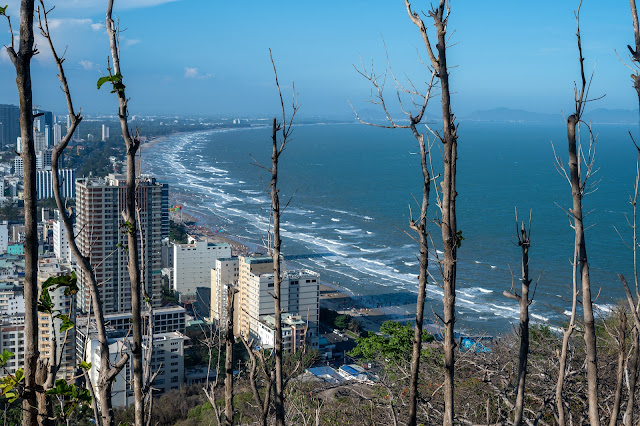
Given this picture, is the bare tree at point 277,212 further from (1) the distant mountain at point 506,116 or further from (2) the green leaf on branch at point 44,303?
(1) the distant mountain at point 506,116

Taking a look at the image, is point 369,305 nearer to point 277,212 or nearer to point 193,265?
point 193,265

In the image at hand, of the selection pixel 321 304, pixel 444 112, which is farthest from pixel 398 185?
pixel 444 112

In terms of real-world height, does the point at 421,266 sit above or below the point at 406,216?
above

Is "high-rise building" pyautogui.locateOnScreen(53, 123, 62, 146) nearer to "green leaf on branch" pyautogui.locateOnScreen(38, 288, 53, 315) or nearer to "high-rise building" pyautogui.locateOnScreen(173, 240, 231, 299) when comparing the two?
"high-rise building" pyautogui.locateOnScreen(173, 240, 231, 299)

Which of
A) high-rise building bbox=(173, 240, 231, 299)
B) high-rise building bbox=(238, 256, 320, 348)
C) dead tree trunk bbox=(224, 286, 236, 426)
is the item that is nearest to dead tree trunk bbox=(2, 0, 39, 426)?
dead tree trunk bbox=(224, 286, 236, 426)

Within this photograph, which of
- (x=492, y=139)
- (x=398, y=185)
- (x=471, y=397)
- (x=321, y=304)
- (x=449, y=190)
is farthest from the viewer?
(x=492, y=139)

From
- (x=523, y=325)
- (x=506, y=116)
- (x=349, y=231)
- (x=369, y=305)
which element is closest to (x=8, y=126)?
(x=349, y=231)

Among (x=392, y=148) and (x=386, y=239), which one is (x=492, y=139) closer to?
(x=392, y=148)
